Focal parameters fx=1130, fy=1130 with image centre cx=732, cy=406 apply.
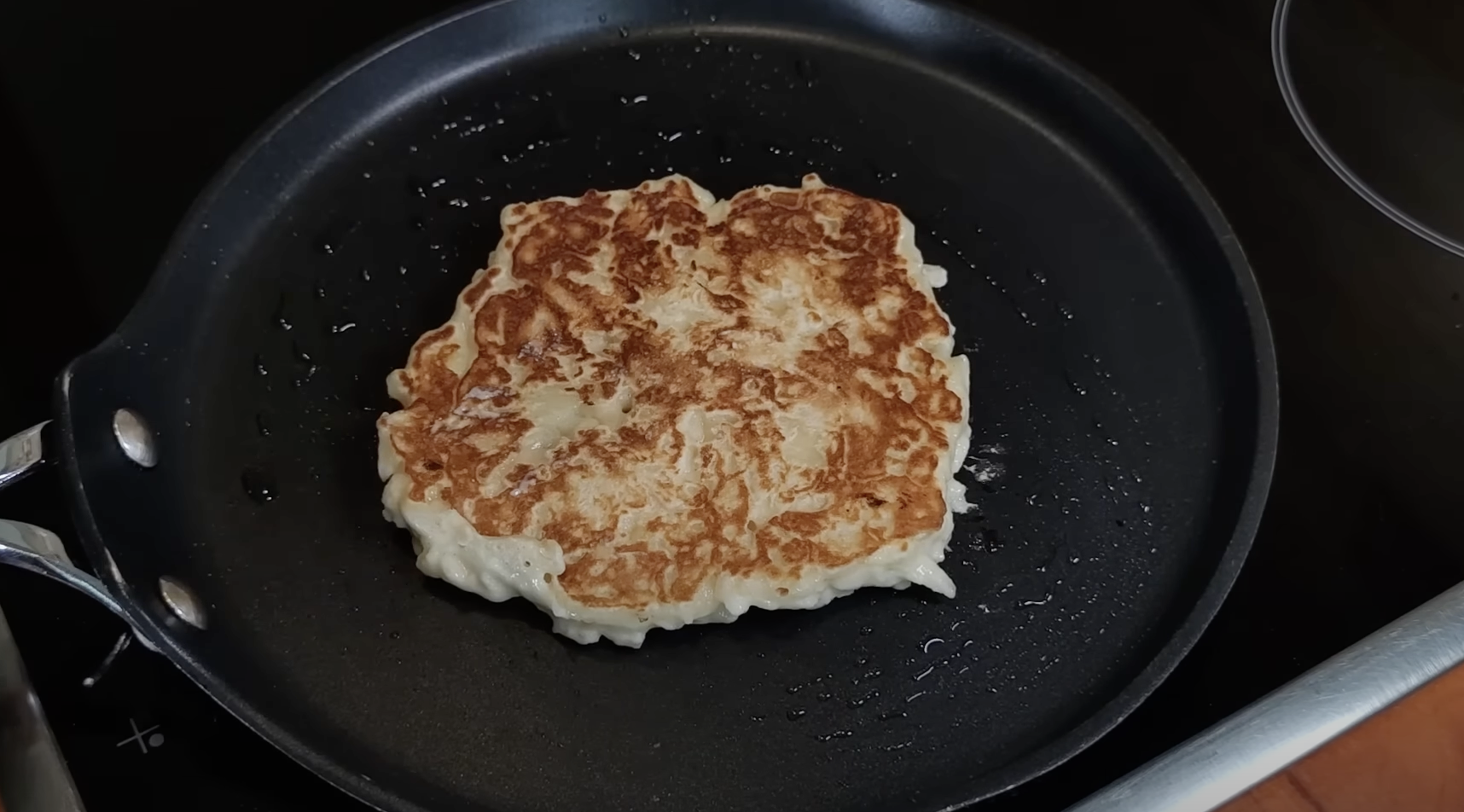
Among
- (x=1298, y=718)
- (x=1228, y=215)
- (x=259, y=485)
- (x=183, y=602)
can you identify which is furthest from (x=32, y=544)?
(x=1228, y=215)

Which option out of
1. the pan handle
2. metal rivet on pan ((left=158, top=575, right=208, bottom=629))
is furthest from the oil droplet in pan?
the pan handle

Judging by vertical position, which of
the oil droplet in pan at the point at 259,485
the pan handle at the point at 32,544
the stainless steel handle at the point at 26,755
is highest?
the pan handle at the point at 32,544

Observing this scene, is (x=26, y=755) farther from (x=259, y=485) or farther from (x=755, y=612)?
(x=755, y=612)

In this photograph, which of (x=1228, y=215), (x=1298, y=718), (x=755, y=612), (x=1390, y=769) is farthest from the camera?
(x=1228, y=215)

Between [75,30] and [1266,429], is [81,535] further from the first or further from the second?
[1266,429]

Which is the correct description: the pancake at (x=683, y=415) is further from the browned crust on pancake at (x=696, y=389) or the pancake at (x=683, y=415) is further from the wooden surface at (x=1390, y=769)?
the wooden surface at (x=1390, y=769)

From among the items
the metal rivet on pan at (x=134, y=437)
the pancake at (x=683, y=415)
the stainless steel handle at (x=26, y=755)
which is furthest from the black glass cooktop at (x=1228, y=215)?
the pancake at (x=683, y=415)

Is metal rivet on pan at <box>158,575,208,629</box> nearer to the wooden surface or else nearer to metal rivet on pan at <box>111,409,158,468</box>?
metal rivet on pan at <box>111,409,158,468</box>
